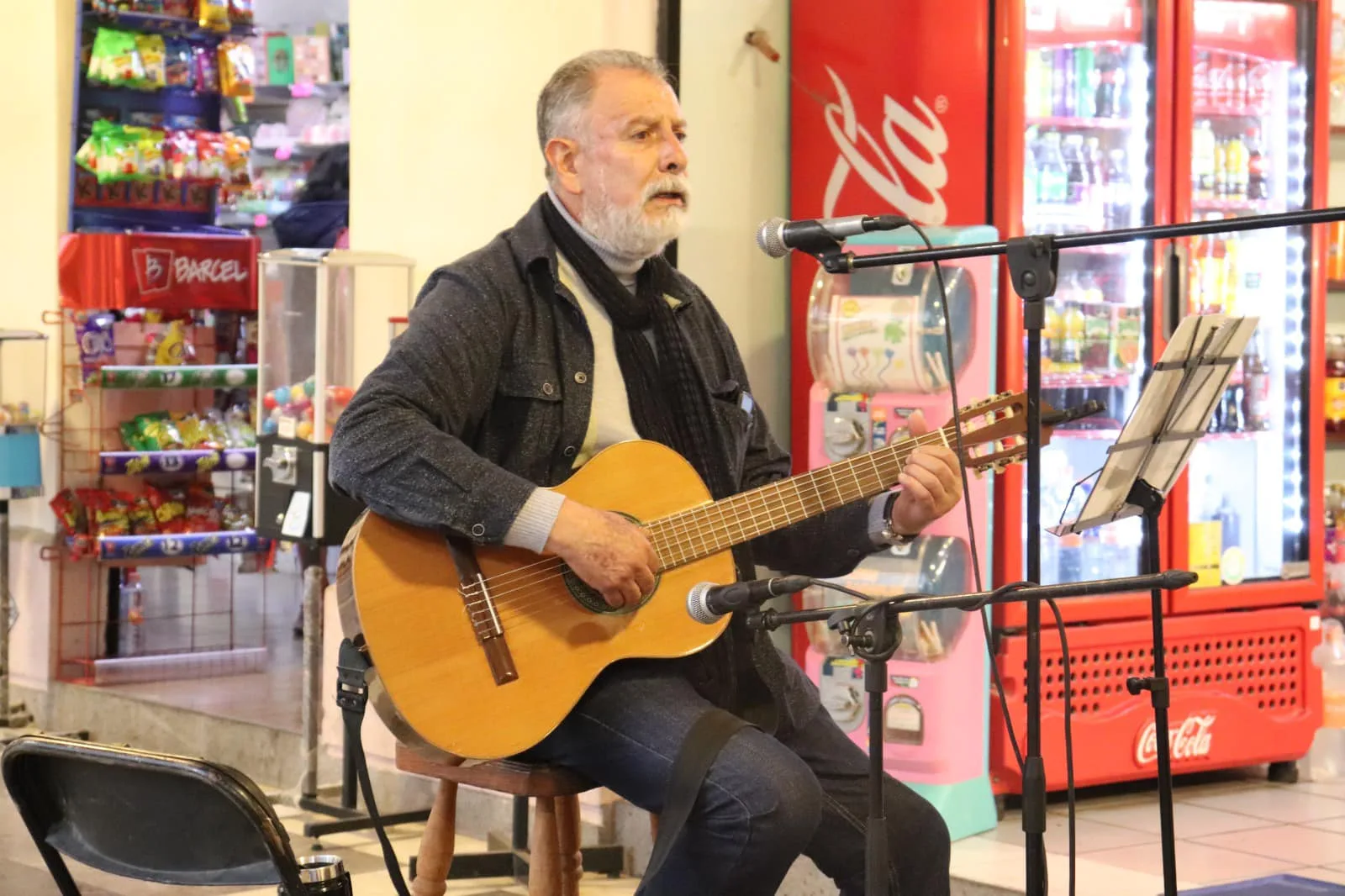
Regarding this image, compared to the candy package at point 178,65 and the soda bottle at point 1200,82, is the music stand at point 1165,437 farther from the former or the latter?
the candy package at point 178,65

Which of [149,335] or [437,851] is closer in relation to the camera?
[437,851]

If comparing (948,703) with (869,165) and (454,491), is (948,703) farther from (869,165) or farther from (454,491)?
(454,491)

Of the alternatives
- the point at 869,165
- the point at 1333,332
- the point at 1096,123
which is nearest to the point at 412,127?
the point at 869,165

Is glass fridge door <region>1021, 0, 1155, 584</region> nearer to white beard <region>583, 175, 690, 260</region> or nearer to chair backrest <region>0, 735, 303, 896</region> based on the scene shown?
white beard <region>583, 175, 690, 260</region>

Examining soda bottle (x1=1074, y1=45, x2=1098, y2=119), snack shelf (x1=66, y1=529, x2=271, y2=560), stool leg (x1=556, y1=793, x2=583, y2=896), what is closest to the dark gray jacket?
stool leg (x1=556, y1=793, x2=583, y2=896)

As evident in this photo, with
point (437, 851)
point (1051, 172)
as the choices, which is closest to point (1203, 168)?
point (1051, 172)

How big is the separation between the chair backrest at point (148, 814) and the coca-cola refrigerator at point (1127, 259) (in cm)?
257

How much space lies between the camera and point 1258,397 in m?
4.78

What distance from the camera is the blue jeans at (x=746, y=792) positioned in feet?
7.80

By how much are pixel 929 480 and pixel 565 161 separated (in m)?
0.85

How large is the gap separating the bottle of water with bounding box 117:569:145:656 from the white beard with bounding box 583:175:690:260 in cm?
387

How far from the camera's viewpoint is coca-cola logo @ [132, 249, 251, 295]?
19.6ft

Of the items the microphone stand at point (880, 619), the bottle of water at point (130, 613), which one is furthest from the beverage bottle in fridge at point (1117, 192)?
the bottle of water at point (130, 613)

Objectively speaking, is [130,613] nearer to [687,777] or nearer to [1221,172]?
[1221,172]
